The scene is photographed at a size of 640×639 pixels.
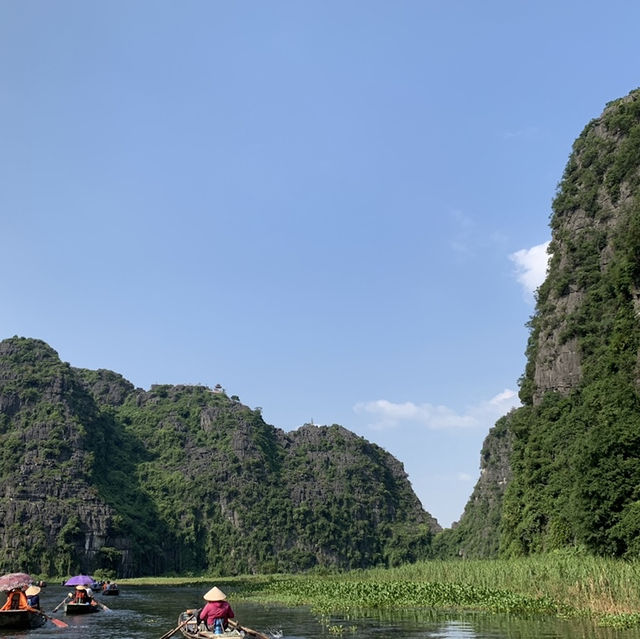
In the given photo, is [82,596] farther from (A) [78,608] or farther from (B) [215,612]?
(B) [215,612]

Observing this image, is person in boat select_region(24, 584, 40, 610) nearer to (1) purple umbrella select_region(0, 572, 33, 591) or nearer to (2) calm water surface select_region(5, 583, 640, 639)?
(1) purple umbrella select_region(0, 572, 33, 591)

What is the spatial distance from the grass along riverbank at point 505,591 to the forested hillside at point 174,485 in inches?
2502

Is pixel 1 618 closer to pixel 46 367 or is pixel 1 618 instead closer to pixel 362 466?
pixel 46 367

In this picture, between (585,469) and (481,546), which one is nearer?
(585,469)

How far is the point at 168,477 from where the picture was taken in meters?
127

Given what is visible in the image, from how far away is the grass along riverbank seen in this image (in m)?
20.6

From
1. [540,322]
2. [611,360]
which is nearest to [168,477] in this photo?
[540,322]

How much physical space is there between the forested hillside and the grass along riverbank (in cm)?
6354

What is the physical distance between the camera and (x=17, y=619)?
2244 centimetres

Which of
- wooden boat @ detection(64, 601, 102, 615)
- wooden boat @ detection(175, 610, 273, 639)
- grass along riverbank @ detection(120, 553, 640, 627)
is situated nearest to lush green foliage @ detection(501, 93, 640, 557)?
grass along riverbank @ detection(120, 553, 640, 627)

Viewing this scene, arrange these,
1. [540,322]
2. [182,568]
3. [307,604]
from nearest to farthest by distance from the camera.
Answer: [307,604] < [540,322] < [182,568]

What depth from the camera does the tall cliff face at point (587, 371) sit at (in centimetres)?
3391

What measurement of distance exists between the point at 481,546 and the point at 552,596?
7332cm

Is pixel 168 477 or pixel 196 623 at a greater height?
pixel 168 477
